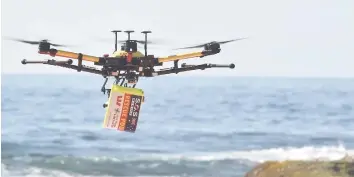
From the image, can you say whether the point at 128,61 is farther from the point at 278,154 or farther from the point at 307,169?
the point at 278,154

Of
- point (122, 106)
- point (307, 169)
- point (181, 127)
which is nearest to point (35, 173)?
point (181, 127)

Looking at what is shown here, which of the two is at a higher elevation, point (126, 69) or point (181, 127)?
point (126, 69)

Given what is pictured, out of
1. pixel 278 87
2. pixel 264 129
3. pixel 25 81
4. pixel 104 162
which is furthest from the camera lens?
pixel 25 81

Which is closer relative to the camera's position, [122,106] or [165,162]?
[122,106]

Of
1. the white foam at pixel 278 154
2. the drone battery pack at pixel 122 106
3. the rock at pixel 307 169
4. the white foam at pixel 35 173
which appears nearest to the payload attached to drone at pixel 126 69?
the drone battery pack at pixel 122 106

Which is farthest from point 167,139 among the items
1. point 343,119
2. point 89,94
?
point 343,119

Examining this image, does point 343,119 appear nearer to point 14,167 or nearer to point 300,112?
point 300,112

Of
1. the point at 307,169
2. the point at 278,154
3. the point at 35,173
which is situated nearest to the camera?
the point at 307,169

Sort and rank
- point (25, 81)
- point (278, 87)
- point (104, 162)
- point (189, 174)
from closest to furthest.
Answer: point (189, 174) → point (104, 162) → point (278, 87) → point (25, 81)
